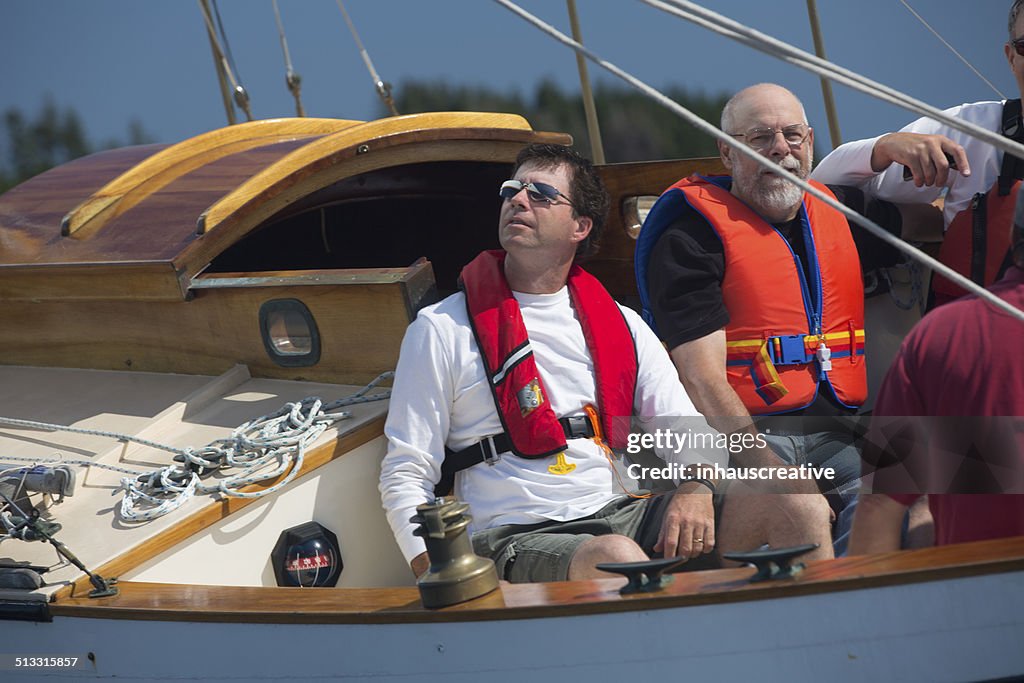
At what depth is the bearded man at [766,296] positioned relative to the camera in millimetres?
2738

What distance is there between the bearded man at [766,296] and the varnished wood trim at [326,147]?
89 centimetres

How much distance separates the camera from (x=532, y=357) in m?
2.53

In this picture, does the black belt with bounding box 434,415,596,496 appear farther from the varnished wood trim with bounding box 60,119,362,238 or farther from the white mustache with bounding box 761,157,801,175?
the varnished wood trim with bounding box 60,119,362,238

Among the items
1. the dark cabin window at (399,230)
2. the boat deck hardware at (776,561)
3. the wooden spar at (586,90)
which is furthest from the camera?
the wooden spar at (586,90)

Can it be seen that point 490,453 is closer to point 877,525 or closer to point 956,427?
point 877,525

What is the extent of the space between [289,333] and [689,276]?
3.52 ft

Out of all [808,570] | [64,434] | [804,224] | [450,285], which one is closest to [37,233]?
[64,434]

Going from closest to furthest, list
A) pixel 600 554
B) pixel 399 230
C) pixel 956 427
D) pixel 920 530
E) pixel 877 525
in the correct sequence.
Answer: pixel 956 427 < pixel 877 525 < pixel 920 530 < pixel 600 554 < pixel 399 230

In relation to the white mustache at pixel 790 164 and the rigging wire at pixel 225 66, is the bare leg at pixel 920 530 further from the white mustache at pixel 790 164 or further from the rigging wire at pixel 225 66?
the rigging wire at pixel 225 66

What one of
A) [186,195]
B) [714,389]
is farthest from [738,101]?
[186,195]

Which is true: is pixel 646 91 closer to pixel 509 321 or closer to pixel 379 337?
pixel 509 321


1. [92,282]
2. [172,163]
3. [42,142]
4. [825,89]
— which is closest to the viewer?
[92,282]

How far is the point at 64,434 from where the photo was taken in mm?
Answer: 3232

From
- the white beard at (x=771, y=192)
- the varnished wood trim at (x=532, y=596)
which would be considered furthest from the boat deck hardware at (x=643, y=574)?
the white beard at (x=771, y=192)
